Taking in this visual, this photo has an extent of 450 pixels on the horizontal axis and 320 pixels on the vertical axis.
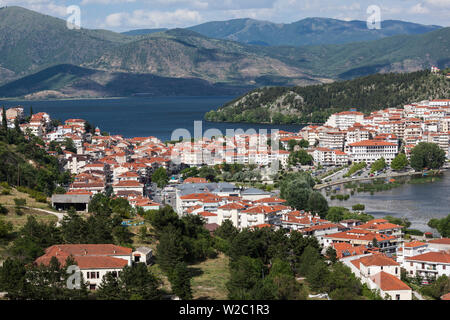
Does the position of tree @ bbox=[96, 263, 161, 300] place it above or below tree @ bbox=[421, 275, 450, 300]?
above

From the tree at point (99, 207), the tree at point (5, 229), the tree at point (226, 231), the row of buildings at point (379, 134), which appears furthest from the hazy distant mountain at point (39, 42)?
the tree at point (5, 229)

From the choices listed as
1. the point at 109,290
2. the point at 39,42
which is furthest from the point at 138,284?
the point at 39,42

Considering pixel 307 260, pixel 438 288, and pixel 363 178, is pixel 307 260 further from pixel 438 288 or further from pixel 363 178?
pixel 363 178

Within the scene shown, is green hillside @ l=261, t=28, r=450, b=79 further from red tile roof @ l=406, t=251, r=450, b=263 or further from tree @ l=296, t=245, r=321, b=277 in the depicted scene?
tree @ l=296, t=245, r=321, b=277

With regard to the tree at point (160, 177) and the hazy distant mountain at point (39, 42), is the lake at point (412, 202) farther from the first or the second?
the hazy distant mountain at point (39, 42)

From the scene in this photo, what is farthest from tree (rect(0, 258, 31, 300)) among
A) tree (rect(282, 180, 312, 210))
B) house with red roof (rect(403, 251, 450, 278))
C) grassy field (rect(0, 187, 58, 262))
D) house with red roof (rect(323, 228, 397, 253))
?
tree (rect(282, 180, 312, 210))

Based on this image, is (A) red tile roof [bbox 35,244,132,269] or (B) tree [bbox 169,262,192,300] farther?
(A) red tile roof [bbox 35,244,132,269]
